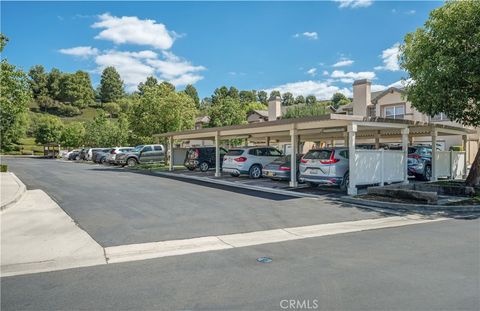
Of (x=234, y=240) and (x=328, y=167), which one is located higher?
(x=328, y=167)

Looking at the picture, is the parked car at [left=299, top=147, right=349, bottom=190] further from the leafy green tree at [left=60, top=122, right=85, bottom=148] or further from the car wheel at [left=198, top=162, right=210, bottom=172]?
the leafy green tree at [left=60, top=122, right=85, bottom=148]

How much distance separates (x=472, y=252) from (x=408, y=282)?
216 centimetres

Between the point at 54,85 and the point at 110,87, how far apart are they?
19565 millimetres

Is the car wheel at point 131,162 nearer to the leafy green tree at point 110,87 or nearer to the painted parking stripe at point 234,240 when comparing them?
the painted parking stripe at point 234,240

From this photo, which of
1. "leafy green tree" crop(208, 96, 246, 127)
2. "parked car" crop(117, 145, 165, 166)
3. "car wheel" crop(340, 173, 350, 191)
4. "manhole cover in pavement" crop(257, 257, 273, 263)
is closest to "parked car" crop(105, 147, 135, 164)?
"parked car" crop(117, 145, 165, 166)

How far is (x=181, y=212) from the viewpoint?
9570 mm

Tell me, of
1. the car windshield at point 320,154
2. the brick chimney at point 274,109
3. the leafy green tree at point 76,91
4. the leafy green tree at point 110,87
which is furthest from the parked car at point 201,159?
the leafy green tree at point 110,87

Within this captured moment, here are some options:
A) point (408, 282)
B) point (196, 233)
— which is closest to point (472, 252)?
point (408, 282)

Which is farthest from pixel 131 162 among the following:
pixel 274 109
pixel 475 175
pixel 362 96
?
pixel 274 109

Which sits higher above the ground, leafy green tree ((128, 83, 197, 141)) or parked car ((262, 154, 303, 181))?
leafy green tree ((128, 83, 197, 141))

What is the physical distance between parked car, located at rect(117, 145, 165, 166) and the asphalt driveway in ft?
52.4

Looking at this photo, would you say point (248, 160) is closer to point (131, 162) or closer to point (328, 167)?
point (328, 167)

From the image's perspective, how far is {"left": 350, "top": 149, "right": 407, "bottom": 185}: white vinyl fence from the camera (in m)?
13.2

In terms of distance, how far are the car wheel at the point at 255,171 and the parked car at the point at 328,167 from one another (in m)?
5.07
